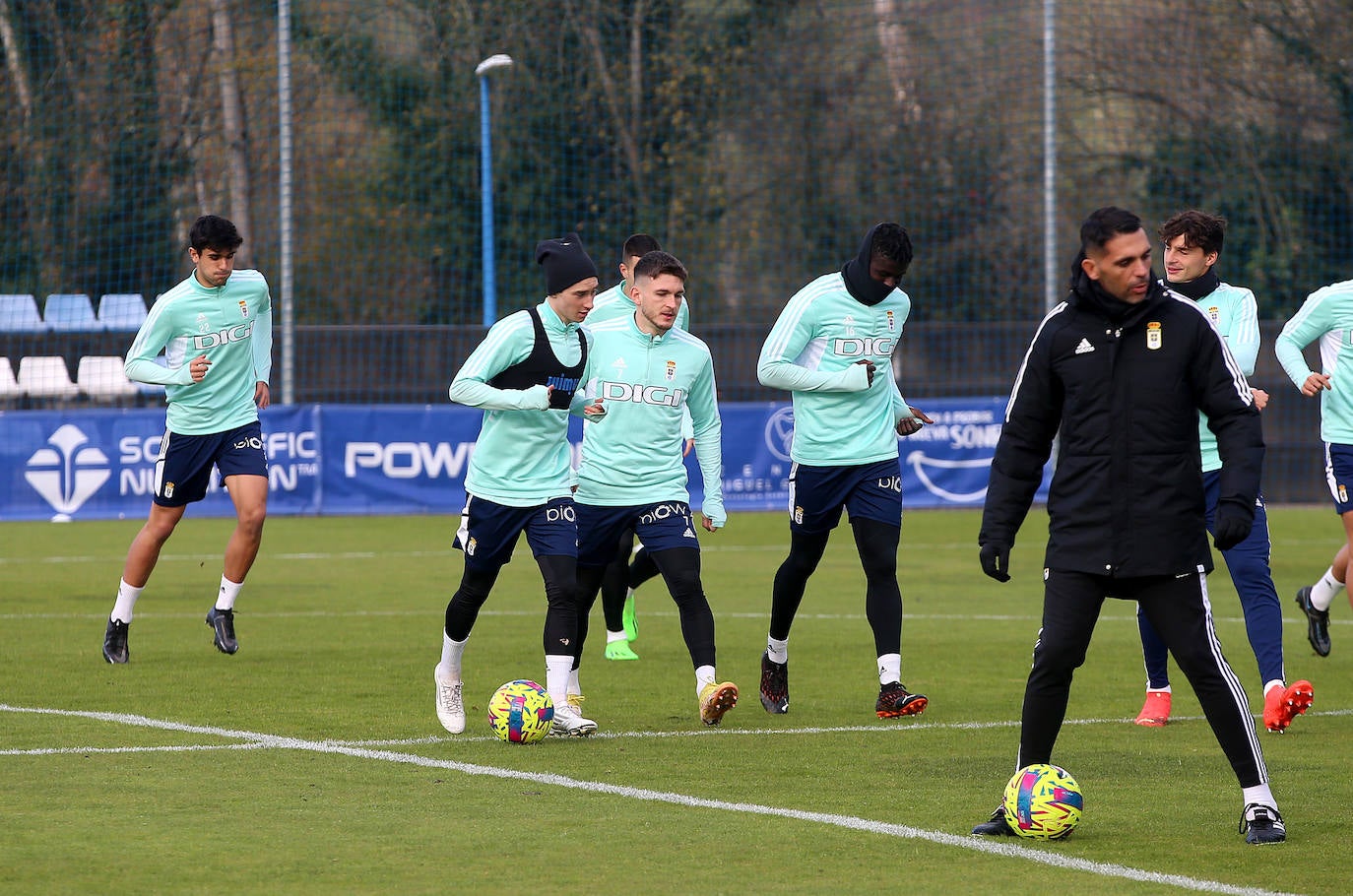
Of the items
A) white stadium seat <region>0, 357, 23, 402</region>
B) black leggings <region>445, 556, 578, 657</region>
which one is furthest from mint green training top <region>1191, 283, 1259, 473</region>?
white stadium seat <region>0, 357, 23, 402</region>

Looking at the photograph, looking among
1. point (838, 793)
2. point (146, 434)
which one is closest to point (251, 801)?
point (838, 793)

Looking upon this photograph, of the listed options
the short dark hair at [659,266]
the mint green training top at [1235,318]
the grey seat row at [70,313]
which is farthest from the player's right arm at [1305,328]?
the grey seat row at [70,313]

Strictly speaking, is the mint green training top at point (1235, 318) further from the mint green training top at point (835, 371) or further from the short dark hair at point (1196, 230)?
the mint green training top at point (835, 371)

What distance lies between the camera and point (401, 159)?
32.2 metres

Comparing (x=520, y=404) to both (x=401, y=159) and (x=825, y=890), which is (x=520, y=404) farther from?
(x=401, y=159)

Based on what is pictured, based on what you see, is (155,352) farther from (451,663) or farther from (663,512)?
(663,512)

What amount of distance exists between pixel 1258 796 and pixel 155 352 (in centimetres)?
660

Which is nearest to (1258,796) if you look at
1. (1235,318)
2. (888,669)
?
(888,669)

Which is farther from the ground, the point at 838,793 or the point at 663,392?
the point at 663,392

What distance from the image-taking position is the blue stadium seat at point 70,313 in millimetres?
26469

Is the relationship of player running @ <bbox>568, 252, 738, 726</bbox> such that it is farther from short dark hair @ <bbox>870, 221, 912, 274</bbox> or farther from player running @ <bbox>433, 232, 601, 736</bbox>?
short dark hair @ <bbox>870, 221, 912, 274</bbox>

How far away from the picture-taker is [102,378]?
1007 inches

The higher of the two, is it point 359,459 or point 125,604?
point 125,604

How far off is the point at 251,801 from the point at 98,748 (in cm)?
141
